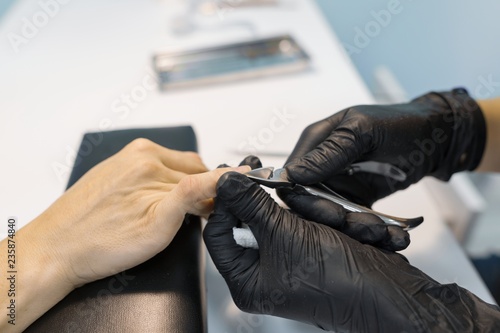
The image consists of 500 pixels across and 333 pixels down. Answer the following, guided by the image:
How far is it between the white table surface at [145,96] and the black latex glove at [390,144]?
119mm

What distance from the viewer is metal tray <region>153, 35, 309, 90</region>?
1343 millimetres

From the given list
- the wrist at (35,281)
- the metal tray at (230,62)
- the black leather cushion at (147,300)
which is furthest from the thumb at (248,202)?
the metal tray at (230,62)

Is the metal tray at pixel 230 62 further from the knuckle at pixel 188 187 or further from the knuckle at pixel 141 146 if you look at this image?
the knuckle at pixel 188 187

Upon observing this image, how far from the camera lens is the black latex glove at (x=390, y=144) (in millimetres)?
736

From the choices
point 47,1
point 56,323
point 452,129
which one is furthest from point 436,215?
point 47,1

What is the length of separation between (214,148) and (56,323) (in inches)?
23.2

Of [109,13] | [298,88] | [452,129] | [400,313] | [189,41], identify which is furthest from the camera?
[109,13]

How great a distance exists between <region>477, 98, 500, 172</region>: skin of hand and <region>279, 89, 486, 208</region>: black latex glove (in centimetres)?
5

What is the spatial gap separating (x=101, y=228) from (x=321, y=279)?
0.38m

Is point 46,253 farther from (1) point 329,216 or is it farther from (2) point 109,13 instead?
(2) point 109,13

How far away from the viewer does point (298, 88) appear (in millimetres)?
1307

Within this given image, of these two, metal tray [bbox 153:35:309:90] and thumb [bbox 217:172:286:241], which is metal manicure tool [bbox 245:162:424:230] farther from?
metal tray [bbox 153:35:309:90]

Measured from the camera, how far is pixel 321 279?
0.58 metres

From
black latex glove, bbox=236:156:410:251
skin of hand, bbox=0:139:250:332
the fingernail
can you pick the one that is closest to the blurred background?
black latex glove, bbox=236:156:410:251
